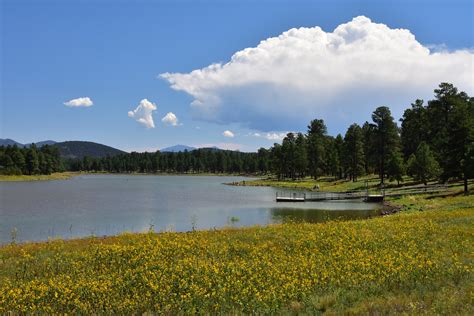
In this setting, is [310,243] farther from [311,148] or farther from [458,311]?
[311,148]

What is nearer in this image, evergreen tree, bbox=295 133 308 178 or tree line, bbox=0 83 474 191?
tree line, bbox=0 83 474 191

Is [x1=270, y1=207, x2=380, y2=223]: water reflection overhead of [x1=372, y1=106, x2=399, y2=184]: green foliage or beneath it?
beneath

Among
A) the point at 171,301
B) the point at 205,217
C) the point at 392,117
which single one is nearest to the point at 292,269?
the point at 171,301

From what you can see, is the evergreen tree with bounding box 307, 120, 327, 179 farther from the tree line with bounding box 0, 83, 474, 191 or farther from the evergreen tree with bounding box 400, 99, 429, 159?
the evergreen tree with bounding box 400, 99, 429, 159

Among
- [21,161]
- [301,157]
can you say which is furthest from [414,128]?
[21,161]

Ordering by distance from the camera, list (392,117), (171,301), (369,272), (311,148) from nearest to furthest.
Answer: (171,301)
(369,272)
(392,117)
(311,148)

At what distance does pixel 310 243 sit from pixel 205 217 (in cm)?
3151

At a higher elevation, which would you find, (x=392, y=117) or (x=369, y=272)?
(x=392, y=117)

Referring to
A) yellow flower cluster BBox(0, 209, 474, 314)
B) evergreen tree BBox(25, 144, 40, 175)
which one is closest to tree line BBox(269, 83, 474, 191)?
yellow flower cluster BBox(0, 209, 474, 314)

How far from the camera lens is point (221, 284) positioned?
452 inches

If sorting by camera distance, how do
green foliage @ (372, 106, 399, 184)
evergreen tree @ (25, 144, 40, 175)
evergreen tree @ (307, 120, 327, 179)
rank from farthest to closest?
evergreen tree @ (25, 144, 40, 175) → evergreen tree @ (307, 120, 327, 179) → green foliage @ (372, 106, 399, 184)

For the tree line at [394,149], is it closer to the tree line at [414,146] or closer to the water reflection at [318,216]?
the tree line at [414,146]

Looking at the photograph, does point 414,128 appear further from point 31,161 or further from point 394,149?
point 31,161

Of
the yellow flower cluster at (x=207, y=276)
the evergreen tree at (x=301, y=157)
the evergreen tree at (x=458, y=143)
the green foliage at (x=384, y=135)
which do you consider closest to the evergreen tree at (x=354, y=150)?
the green foliage at (x=384, y=135)
